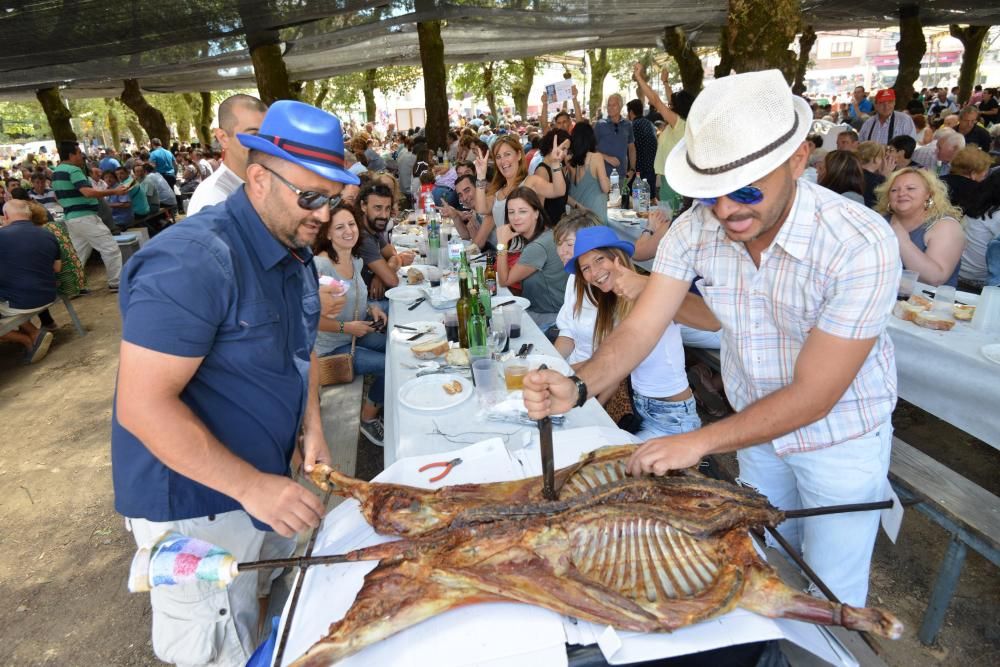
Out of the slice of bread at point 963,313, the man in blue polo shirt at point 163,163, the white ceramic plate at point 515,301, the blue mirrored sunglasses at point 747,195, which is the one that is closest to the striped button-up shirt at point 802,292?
the blue mirrored sunglasses at point 747,195

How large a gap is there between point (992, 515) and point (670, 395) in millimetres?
1430

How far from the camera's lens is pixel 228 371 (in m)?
1.82

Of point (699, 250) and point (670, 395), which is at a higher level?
point (699, 250)

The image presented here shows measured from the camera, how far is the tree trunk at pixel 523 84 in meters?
28.2

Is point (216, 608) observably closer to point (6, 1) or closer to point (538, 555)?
point (538, 555)

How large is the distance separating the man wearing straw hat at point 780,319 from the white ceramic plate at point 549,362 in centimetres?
59

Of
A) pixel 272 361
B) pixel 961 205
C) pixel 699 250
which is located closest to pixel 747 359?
pixel 699 250

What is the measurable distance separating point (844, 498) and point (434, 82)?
11.5 meters

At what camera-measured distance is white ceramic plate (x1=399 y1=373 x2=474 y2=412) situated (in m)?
2.59

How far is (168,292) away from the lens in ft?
4.97

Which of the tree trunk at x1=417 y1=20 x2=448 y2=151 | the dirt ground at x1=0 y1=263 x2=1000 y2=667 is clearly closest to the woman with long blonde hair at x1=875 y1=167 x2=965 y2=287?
the dirt ground at x1=0 y1=263 x2=1000 y2=667

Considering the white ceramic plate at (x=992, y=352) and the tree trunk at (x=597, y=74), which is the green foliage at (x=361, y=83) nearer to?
the tree trunk at (x=597, y=74)

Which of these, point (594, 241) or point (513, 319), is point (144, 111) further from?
point (594, 241)

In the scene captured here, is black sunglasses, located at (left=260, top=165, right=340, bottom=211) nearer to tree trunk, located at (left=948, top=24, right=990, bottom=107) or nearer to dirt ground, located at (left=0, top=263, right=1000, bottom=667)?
dirt ground, located at (left=0, top=263, right=1000, bottom=667)
